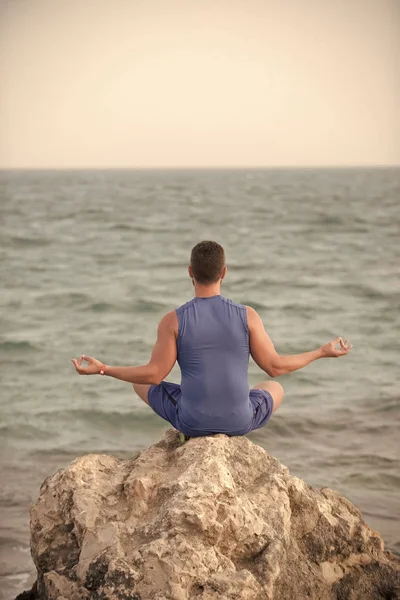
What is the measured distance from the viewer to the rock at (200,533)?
10.2 feet

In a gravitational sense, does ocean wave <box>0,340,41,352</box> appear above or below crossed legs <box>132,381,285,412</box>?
below

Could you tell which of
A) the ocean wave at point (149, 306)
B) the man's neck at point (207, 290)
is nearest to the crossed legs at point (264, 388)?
the man's neck at point (207, 290)

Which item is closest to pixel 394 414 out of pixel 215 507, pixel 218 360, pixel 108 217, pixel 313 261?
pixel 218 360

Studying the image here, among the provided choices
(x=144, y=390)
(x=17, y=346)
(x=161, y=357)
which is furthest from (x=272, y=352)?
(x=17, y=346)

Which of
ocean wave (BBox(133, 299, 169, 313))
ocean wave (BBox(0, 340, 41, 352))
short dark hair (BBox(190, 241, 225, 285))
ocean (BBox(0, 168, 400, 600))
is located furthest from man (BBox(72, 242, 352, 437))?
ocean wave (BBox(133, 299, 169, 313))

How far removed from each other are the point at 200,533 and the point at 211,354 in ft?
3.32

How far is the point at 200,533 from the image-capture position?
323cm

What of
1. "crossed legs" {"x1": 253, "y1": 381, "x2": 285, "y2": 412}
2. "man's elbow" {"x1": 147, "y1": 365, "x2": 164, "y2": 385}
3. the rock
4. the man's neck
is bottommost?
the rock

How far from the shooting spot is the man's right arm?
13.2ft

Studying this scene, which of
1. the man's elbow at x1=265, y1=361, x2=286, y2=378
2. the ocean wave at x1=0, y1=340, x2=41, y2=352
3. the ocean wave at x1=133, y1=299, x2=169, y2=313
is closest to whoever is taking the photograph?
the man's elbow at x1=265, y1=361, x2=286, y2=378

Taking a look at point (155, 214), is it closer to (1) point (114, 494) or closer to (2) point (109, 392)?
(2) point (109, 392)

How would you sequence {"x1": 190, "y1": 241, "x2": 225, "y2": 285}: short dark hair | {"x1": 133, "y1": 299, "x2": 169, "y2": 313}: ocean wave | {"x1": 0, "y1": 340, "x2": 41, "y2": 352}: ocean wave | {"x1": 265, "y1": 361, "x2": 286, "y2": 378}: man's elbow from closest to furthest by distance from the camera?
{"x1": 190, "y1": 241, "x2": 225, "y2": 285}: short dark hair < {"x1": 265, "y1": 361, "x2": 286, "y2": 378}: man's elbow < {"x1": 0, "y1": 340, "x2": 41, "y2": 352}: ocean wave < {"x1": 133, "y1": 299, "x2": 169, "y2": 313}: ocean wave

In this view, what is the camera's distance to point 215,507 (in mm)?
3309

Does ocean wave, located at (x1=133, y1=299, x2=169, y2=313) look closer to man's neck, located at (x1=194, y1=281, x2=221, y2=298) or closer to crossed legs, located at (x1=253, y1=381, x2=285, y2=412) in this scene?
crossed legs, located at (x1=253, y1=381, x2=285, y2=412)
